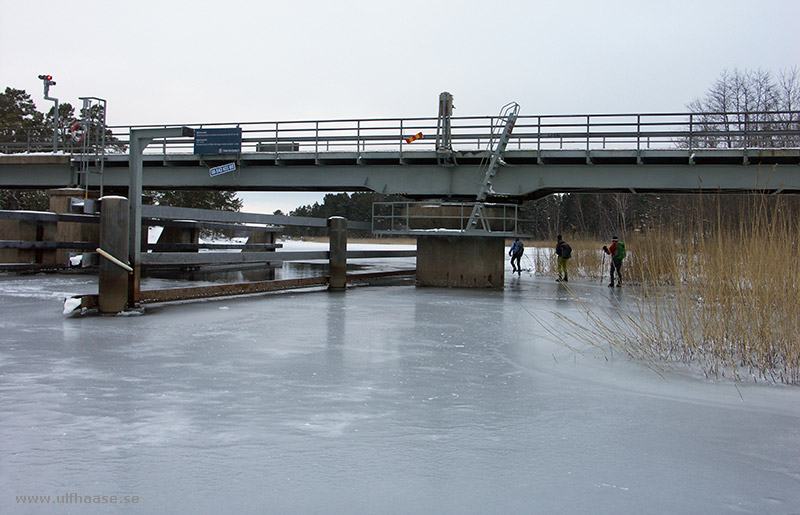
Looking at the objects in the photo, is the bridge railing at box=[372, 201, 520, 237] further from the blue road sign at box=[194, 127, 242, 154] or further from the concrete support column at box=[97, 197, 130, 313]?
the concrete support column at box=[97, 197, 130, 313]

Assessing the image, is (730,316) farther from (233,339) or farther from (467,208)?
(467,208)

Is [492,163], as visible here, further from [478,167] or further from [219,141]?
[219,141]

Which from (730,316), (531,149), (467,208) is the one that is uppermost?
(531,149)

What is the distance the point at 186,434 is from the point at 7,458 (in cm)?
98

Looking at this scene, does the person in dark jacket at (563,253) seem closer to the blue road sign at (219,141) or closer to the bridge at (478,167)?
the bridge at (478,167)

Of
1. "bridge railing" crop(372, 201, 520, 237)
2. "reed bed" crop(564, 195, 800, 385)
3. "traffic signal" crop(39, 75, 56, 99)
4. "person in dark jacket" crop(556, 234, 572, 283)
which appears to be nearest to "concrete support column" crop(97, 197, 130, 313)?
"reed bed" crop(564, 195, 800, 385)

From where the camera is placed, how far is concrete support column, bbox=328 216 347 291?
15.5 metres

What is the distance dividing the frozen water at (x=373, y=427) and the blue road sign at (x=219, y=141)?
52.9 feet

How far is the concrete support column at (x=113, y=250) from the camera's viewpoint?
9523mm

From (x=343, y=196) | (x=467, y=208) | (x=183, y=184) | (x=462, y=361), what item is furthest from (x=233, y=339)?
(x=343, y=196)

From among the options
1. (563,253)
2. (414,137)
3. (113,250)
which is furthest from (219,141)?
(113,250)

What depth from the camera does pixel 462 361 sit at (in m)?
6.96

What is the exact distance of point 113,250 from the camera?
9562 mm

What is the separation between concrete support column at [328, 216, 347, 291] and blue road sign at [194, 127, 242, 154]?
9.57 m
